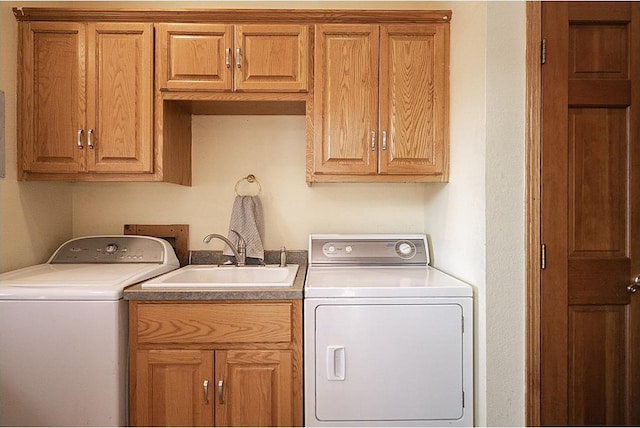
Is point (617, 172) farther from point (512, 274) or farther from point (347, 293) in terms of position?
point (347, 293)

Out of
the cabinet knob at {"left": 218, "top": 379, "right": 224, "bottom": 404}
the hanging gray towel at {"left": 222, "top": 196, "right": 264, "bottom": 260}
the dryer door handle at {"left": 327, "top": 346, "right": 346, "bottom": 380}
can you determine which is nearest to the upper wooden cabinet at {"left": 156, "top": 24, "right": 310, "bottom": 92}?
the hanging gray towel at {"left": 222, "top": 196, "right": 264, "bottom": 260}

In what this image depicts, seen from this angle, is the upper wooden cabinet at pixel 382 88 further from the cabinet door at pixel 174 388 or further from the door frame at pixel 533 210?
the cabinet door at pixel 174 388

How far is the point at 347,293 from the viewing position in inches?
54.2

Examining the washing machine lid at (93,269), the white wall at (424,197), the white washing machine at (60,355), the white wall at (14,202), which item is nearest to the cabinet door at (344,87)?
the white wall at (424,197)

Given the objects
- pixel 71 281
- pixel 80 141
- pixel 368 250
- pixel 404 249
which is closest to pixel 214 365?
pixel 71 281

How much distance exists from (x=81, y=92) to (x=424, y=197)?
6.49 ft

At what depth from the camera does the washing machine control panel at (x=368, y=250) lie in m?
1.96

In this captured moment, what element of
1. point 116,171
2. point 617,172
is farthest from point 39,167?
point 617,172

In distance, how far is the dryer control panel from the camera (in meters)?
1.90

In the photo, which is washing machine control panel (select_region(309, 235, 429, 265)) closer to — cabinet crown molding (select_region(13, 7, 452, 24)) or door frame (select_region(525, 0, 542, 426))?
door frame (select_region(525, 0, 542, 426))

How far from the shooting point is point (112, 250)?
6.33 feet

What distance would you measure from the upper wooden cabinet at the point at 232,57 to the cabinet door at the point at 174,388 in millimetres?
1282

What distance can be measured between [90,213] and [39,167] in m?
0.44

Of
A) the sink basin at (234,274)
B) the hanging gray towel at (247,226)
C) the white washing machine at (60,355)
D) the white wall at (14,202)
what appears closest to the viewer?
the white washing machine at (60,355)
